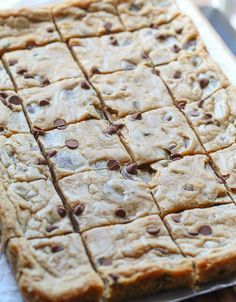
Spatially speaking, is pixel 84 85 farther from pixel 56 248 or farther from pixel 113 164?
pixel 56 248

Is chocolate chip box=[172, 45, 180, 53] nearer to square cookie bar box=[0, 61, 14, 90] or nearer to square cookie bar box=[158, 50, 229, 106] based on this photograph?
square cookie bar box=[158, 50, 229, 106]

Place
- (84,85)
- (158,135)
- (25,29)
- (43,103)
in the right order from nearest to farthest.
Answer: (158,135), (43,103), (84,85), (25,29)

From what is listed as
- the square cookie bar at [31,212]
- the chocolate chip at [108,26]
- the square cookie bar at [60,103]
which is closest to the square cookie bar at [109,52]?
the chocolate chip at [108,26]

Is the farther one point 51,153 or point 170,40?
point 170,40

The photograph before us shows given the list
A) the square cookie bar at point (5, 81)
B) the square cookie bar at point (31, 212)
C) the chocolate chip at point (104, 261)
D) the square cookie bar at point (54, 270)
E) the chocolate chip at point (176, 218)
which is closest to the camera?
the square cookie bar at point (54, 270)

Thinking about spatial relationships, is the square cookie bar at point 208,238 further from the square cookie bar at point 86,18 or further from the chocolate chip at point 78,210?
the square cookie bar at point 86,18

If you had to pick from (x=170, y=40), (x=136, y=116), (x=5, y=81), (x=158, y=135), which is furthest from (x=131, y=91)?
(x=5, y=81)

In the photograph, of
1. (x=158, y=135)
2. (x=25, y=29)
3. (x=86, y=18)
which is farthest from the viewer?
(x=86, y=18)

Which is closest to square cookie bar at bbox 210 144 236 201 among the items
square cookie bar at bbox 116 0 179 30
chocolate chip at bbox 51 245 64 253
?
chocolate chip at bbox 51 245 64 253
